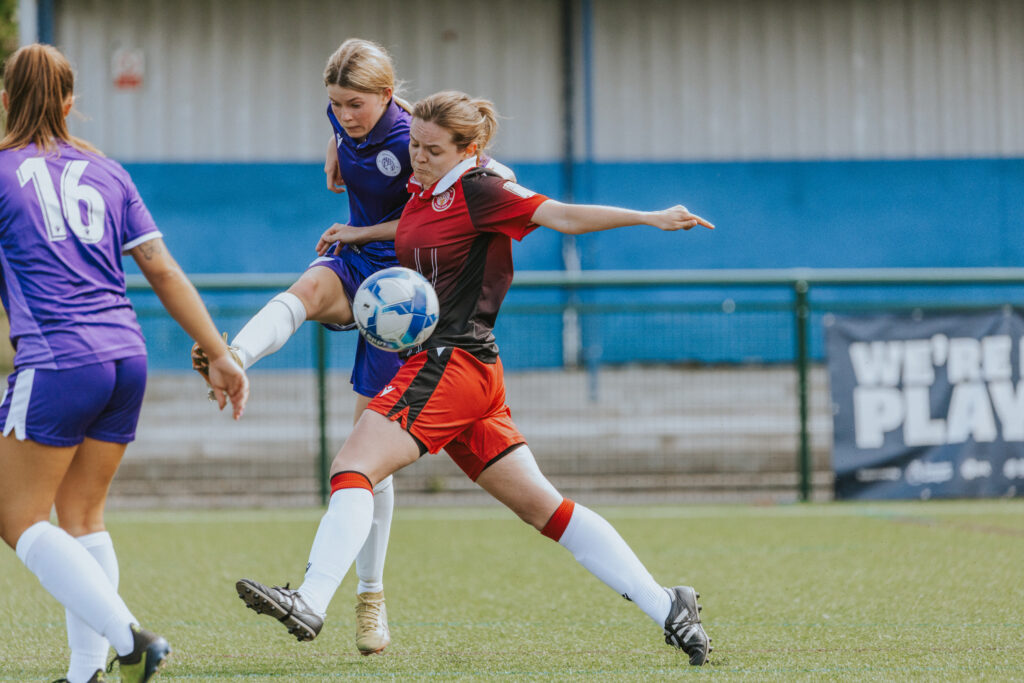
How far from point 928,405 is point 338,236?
19.0 ft

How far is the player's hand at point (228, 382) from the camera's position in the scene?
131 inches

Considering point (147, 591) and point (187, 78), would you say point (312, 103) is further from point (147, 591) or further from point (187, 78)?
point (147, 591)

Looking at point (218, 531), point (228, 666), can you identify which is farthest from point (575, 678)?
point (218, 531)

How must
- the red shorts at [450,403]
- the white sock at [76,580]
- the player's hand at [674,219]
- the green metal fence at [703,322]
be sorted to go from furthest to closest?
the green metal fence at [703,322] < the red shorts at [450,403] < the player's hand at [674,219] < the white sock at [76,580]

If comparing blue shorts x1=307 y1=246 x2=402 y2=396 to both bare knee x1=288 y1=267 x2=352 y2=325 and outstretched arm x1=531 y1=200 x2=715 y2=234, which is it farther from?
outstretched arm x1=531 y1=200 x2=715 y2=234

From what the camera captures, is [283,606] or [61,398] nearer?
[61,398]

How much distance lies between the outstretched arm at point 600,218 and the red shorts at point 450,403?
0.49m

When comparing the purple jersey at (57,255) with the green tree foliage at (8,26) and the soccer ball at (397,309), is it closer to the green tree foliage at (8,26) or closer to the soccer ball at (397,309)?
the soccer ball at (397,309)

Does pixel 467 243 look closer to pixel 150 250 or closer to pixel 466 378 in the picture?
pixel 466 378

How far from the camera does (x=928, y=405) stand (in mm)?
8727

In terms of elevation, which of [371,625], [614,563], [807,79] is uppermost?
→ [807,79]

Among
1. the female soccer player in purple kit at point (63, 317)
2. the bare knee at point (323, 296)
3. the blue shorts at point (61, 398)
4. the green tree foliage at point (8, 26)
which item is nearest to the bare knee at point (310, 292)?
the bare knee at point (323, 296)

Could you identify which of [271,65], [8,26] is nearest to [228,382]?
[271,65]

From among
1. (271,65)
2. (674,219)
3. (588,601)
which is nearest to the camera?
(674,219)
